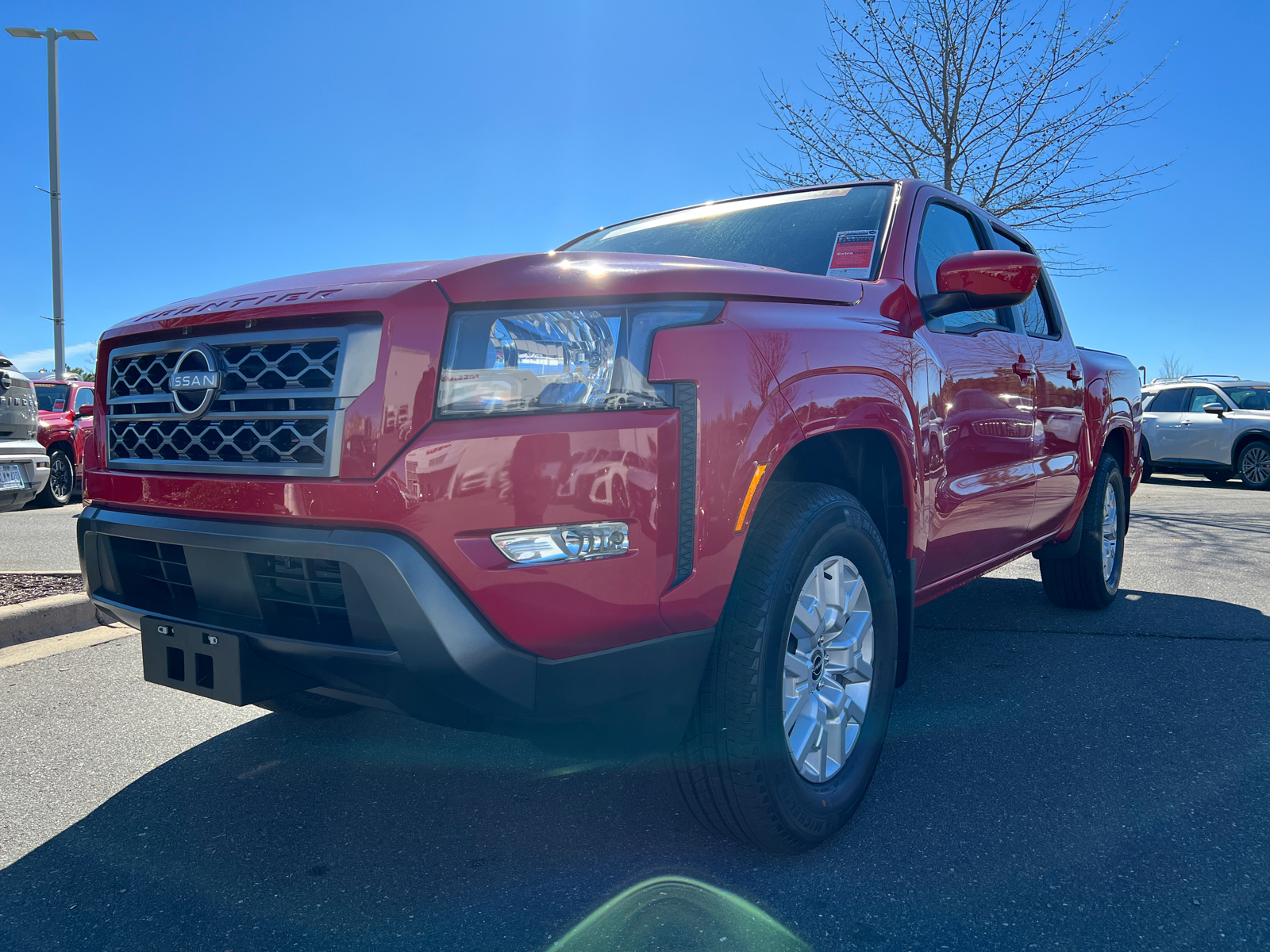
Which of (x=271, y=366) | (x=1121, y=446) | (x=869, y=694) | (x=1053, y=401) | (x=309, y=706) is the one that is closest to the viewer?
(x=271, y=366)

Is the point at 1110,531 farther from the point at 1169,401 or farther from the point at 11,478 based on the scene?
the point at 1169,401

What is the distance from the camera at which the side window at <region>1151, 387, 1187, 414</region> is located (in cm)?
1547

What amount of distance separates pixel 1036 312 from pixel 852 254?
181 cm

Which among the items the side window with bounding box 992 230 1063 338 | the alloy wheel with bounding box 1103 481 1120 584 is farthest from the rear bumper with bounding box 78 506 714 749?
the alloy wheel with bounding box 1103 481 1120 584

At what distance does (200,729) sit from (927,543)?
2476 mm

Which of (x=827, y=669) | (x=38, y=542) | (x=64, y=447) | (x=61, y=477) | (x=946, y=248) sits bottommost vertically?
(x=38, y=542)

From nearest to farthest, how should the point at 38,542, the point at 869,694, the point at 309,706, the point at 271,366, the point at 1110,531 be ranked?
the point at 271,366, the point at 869,694, the point at 309,706, the point at 1110,531, the point at 38,542

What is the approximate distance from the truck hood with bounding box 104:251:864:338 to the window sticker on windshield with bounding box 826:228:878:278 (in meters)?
0.55

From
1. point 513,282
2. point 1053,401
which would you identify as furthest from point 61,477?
point 513,282

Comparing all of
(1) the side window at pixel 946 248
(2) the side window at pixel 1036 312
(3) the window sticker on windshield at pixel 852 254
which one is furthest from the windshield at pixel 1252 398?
(3) the window sticker on windshield at pixel 852 254

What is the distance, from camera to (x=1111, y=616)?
483 centimetres

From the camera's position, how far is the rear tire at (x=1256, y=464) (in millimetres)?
14531

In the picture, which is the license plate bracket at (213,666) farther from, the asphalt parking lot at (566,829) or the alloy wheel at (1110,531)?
the alloy wheel at (1110,531)

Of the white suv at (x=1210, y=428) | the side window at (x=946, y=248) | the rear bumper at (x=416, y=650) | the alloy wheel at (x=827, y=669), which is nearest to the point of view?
the rear bumper at (x=416, y=650)
